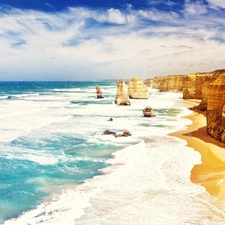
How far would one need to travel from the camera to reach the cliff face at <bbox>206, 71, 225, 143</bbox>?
18719 millimetres

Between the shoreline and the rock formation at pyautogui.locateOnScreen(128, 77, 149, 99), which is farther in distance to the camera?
the rock formation at pyautogui.locateOnScreen(128, 77, 149, 99)

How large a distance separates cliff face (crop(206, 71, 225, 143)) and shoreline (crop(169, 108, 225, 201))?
0.55 m

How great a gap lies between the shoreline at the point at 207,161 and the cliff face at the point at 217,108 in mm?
550

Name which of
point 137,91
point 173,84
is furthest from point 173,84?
point 137,91

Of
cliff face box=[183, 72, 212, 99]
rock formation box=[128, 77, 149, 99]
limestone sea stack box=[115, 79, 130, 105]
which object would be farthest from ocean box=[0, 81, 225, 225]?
rock formation box=[128, 77, 149, 99]

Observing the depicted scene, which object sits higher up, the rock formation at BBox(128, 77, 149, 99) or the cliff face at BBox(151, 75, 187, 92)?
the cliff face at BBox(151, 75, 187, 92)

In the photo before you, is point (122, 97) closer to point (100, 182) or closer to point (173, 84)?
point (100, 182)

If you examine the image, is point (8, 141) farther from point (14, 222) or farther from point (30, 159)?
point (14, 222)

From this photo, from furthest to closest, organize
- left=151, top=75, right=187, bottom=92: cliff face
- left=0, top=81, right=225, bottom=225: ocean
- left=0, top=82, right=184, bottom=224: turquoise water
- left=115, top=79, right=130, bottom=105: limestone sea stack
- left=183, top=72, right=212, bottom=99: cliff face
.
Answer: left=151, top=75, right=187, bottom=92: cliff face, left=183, top=72, right=212, bottom=99: cliff face, left=115, top=79, right=130, bottom=105: limestone sea stack, left=0, top=82, right=184, bottom=224: turquoise water, left=0, top=81, right=225, bottom=225: ocean

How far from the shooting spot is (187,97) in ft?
175

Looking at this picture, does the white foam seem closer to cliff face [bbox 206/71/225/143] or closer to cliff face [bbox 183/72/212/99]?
cliff face [bbox 206/71/225/143]

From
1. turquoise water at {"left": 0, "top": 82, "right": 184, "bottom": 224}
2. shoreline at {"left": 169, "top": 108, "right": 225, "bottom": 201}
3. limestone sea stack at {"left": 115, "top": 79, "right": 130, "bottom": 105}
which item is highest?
limestone sea stack at {"left": 115, "top": 79, "right": 130, "bottom": 105}

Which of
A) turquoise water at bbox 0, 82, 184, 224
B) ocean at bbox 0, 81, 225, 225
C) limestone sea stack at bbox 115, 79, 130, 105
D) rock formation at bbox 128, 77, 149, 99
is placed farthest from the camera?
rock formation at bbox 128, 77, 149, 99

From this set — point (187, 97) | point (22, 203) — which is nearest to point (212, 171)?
point (22, 203)
